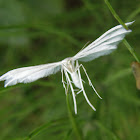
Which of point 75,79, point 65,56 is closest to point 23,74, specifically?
point 75,79

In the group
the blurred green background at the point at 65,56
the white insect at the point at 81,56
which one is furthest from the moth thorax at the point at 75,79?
the blurred green background at the point at 65,56

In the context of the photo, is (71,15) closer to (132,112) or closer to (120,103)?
(120,103)

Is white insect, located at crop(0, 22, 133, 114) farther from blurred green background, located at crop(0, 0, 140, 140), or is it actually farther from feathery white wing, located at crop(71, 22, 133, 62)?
blurred green background, located at crop(0, 0, 140, 140)

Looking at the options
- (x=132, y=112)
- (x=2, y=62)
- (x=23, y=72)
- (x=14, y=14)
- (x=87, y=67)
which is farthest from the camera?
(x=2, y=62)

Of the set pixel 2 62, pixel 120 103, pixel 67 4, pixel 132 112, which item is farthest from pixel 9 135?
pixel 67 4

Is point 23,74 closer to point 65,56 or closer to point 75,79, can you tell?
point 75,79

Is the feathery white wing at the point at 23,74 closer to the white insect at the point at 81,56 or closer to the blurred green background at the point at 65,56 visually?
the white insect at the point at 81,56

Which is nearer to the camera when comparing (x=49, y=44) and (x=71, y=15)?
(x=71, y=15)

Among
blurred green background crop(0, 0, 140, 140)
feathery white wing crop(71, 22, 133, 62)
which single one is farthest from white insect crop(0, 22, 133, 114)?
blurred green background crop(0, 0, 140, 140)

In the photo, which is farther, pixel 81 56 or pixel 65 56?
pixel 65 56
